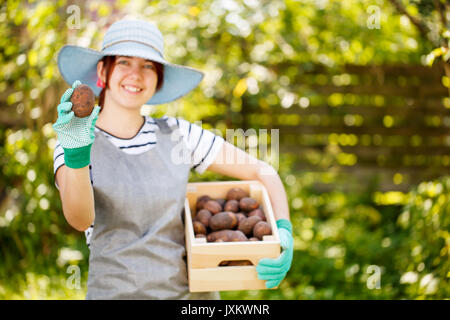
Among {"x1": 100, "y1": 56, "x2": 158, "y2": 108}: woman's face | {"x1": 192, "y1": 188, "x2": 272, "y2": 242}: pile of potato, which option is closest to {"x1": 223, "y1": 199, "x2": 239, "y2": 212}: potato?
{"x1": 192, "y1": 188, "x2": 272, "y2": 242}: pile of potato

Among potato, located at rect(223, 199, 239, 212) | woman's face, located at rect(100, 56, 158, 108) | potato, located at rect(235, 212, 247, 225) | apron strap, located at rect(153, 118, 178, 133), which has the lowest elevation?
potato, located at rect(235, 212, 247, 225)

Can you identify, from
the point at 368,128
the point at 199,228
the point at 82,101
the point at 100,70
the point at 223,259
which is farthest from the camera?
the point at 368,128

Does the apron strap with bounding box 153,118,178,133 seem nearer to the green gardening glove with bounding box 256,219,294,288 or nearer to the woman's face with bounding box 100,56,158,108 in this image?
the woman's face with bounding box 100,56,158,108

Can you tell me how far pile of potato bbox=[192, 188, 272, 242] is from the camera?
1.65m

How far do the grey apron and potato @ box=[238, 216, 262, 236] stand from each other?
24 centimetres

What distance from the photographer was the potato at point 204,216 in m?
1.72

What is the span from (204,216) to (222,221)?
3.2 inches

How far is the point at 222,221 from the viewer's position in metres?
1.69

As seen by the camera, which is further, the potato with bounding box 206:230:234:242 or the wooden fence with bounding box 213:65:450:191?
the wooden fence with bounding box 213:65:450:191

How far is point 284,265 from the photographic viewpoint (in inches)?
63.5

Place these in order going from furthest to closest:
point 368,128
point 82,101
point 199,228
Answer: point 368,128 < point 199,228 < point 82,101

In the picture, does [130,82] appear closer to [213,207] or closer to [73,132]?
[73,132]

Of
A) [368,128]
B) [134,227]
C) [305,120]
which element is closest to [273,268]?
[134,227]

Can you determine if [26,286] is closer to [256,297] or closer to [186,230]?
[256,297]
